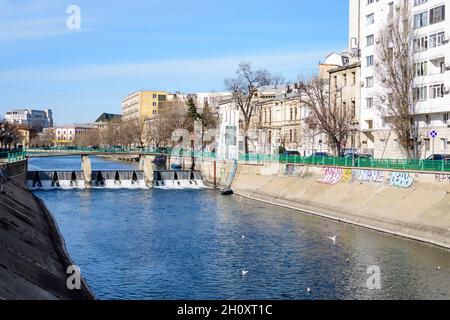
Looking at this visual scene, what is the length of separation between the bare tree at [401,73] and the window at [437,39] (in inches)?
76.1

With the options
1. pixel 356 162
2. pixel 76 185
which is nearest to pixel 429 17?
pixel 356 162

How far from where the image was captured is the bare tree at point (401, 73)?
5553 cm

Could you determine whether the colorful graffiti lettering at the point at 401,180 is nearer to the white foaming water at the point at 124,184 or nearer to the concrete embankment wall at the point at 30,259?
the concrete embankment wall at the point at 30,259

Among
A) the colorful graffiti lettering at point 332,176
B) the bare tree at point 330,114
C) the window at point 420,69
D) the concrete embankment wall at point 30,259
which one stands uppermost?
the window at point 420,69

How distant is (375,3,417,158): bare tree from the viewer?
55531mm

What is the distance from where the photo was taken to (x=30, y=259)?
27.1 m

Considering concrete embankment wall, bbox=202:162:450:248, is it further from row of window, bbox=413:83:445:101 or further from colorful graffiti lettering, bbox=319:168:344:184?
row of window, bbox=413:83:445:101

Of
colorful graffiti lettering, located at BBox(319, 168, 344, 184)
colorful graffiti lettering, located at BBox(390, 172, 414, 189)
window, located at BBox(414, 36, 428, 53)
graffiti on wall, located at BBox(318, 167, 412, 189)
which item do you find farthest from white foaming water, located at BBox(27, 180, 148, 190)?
window, located at BBox(414, 36, 428, 53)

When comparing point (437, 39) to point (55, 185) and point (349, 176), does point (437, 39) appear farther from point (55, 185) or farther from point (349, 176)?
point (55, 185)

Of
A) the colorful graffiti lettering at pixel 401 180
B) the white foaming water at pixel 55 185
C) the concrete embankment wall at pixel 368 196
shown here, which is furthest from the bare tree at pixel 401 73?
the white foaming water at pixel 55 185

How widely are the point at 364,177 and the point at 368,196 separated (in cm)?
449

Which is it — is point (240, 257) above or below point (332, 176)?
below

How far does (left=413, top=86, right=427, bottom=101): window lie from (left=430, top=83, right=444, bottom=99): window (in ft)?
2.74

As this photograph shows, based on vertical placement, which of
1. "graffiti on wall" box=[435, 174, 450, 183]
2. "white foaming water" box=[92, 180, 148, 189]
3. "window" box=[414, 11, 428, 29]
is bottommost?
"white foaming water" box=[92, 180, 148, 189]
